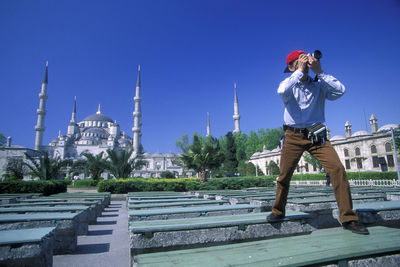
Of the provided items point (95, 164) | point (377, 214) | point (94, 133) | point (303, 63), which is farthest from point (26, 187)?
point (94, 133)

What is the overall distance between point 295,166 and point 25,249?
280 cm

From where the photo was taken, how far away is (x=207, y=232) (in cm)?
257

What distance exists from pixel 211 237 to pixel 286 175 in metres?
1.07

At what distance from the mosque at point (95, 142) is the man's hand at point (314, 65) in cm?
3829

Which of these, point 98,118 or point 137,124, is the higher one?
point 98,118

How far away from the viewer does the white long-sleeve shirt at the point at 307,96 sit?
8.84 ft

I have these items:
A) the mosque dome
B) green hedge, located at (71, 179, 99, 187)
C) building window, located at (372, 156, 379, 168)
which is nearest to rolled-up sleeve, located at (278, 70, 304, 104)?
green hedge, located at (71, 179, 99, 187)

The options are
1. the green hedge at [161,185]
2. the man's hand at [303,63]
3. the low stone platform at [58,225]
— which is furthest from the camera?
the green hedge at [161,185]

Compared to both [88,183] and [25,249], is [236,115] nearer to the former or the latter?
[88,183]

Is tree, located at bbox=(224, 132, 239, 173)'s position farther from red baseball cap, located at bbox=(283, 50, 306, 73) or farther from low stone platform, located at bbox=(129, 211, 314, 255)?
red baseball cap, located at bbox=(283, 50, 306, 73)

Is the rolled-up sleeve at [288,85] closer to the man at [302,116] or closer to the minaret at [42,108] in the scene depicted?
the man at [302,116]

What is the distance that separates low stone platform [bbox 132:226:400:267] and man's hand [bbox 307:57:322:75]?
5.79 ft

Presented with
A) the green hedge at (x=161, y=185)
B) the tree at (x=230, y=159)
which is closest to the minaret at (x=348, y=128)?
the tree at (x=230, y=159)

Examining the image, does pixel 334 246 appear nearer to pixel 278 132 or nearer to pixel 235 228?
pixel 235 228
